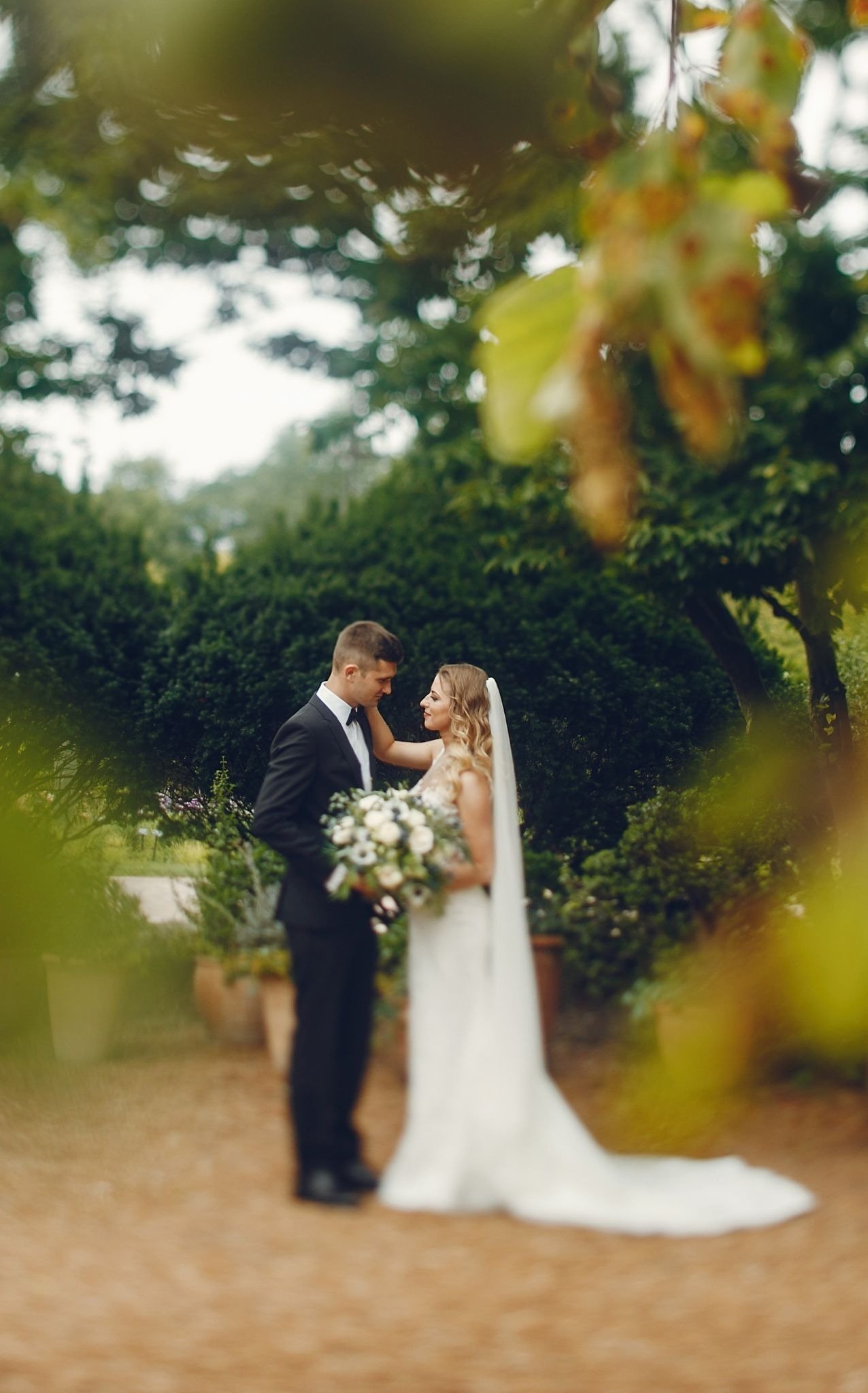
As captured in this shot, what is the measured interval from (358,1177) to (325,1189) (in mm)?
117

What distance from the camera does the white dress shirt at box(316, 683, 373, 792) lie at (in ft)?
14.5

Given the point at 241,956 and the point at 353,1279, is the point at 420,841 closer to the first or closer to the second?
the point at 241,956

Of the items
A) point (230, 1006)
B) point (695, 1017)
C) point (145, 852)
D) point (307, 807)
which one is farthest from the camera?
point (145, 852)

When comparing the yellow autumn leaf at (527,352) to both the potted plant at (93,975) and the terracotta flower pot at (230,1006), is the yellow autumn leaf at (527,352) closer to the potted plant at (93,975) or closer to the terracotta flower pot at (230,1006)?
the terracotta flower pot at (230,1006)

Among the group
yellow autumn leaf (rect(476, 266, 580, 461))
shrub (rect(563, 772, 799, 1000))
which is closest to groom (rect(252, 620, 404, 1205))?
shrub (rect(563, 772, 799, 1000))

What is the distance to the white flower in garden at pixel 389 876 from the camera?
385 cm

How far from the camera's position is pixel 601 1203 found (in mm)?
3773

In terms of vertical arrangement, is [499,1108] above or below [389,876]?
below

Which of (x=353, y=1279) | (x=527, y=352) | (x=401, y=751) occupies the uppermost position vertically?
(x=527, y=352)

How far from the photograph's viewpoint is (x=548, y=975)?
14.2ft

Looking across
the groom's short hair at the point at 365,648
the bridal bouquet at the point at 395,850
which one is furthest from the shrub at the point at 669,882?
the groom's short hair at the point at 365,648

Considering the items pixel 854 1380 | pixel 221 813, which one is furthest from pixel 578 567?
pixel 854 1380

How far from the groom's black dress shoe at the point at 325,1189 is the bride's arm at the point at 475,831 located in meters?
1.05

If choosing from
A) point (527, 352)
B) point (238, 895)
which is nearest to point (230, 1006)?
point (238, 895)
